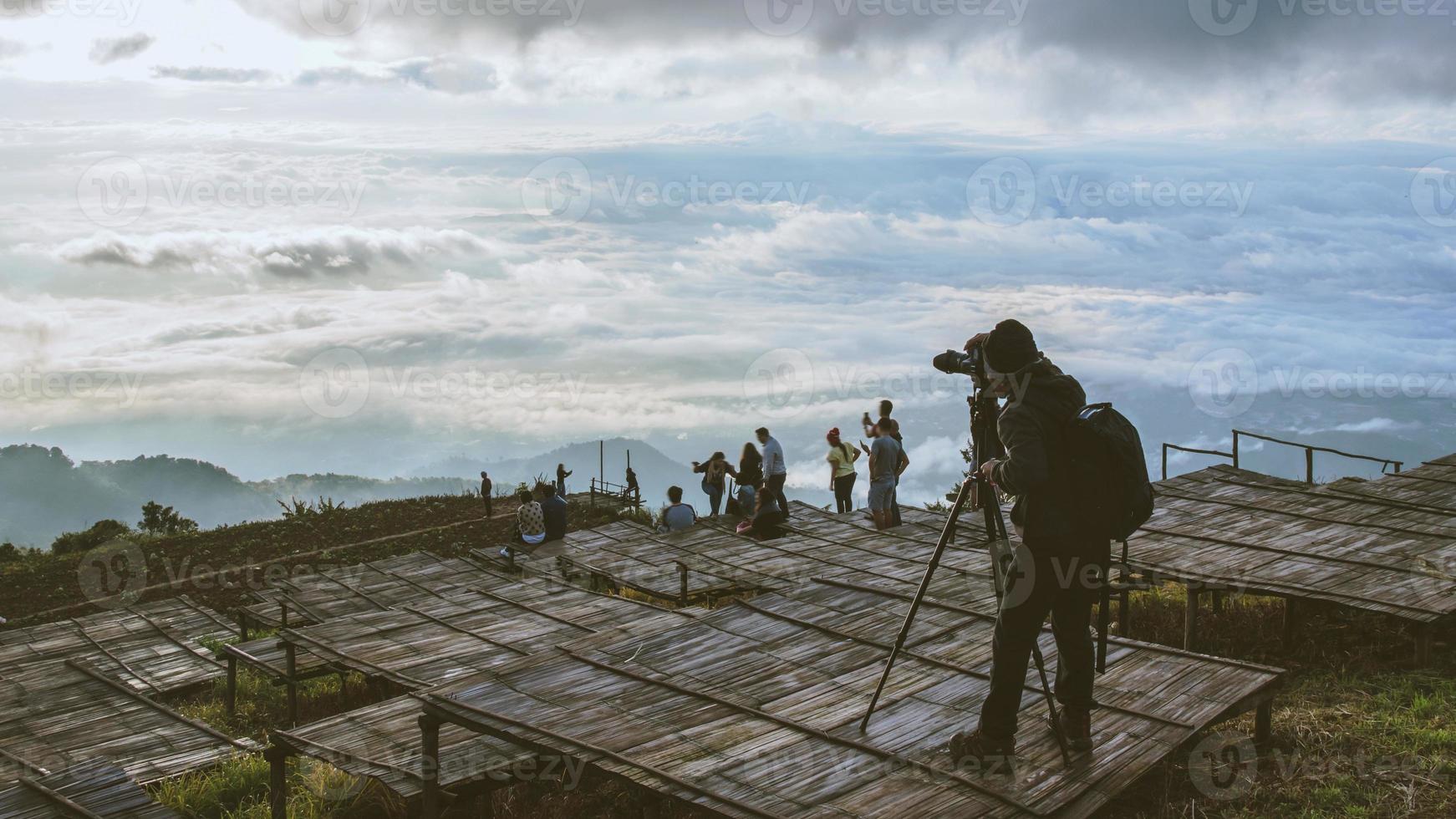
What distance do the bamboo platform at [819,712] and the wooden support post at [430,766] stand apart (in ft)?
0.05

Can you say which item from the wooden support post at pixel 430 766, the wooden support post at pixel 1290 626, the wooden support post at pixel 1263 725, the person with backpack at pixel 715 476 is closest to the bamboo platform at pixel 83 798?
the wooden support post at pixel 430 766

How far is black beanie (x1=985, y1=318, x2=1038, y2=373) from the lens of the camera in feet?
18.3

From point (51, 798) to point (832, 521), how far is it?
1128cm

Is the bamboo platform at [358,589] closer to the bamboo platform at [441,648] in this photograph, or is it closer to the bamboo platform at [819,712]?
the bamboo platform at [441,648]

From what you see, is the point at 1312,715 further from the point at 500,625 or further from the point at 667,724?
the point at 500,625

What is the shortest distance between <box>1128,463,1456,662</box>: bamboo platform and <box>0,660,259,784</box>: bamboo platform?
364 inches

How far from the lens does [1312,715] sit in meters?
7.53

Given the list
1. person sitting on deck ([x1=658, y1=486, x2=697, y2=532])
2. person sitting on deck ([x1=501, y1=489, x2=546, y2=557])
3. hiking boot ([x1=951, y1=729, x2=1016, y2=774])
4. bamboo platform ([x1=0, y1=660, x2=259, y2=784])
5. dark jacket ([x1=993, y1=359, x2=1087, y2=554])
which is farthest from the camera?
person sitting on deck ([x1=658, y1=486, x2=697, y2=532])

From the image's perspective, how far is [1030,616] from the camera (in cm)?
546

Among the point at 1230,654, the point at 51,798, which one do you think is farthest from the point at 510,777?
the point at 1230,654

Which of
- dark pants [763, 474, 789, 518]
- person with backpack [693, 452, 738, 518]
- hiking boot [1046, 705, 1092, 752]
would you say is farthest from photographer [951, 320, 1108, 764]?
person with backpack [693, 452, 738, 518]

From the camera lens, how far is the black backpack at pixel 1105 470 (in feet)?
17.7

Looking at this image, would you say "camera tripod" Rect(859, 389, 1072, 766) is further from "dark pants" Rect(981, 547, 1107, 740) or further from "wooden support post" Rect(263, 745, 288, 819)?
"wooden support post" Rect(263, 745, 288, 819)

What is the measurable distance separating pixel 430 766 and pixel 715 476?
41.5 ft
